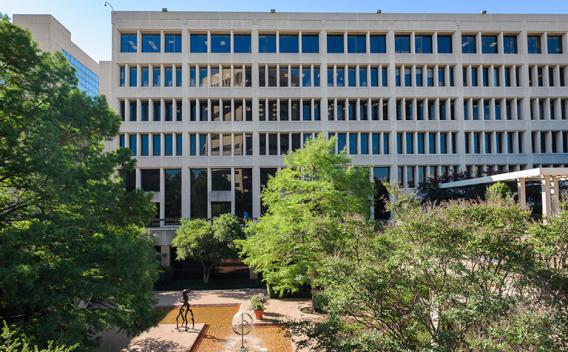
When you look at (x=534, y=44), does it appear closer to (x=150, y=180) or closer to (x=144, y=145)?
(x=144, y=145)

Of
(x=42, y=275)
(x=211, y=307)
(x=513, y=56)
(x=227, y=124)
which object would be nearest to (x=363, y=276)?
(x=42, y=275)

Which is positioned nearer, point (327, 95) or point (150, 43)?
point (150, 43)

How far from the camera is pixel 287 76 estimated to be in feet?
116

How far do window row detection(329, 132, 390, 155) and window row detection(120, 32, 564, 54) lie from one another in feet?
26.1

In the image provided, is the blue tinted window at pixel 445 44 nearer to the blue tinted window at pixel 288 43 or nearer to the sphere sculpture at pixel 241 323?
the blue tinted window at pixel 288 43

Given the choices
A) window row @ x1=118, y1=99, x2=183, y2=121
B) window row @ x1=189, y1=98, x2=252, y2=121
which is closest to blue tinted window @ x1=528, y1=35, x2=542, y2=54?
window row @ x1=189, y1=98, x2=252, y2=121

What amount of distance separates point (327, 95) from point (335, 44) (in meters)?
5.21

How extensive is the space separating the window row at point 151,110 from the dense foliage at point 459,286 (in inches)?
1133

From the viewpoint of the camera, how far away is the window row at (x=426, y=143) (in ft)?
118

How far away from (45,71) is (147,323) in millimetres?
8239

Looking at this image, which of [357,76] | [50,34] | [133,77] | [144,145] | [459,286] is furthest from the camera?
[50,34]

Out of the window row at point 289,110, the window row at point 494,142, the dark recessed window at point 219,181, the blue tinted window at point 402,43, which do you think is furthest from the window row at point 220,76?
the window row at point 494,142

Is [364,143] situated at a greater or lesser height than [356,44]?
lesser

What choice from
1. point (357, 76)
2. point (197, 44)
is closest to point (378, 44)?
point (357, 76)
